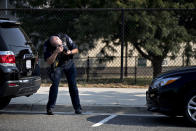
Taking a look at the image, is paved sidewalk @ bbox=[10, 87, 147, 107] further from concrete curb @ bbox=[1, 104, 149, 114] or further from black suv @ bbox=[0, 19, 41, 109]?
black suv @ bbox=[0, 19, 41, 109]

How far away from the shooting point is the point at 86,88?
10688 mm

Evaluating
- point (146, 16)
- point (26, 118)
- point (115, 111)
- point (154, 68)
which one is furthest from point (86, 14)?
point (26, 118)

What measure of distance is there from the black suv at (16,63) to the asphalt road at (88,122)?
1.74 feet

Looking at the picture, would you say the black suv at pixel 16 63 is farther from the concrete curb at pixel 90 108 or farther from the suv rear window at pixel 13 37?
the concrete curb at pixel 90 108

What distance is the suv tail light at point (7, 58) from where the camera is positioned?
19.8 ft

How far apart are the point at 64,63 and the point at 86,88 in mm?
3873

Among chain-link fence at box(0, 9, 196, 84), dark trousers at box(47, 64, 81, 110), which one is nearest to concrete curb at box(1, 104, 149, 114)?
dark trousers at box(47, 64, 81, 110)

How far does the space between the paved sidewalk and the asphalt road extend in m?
0.64

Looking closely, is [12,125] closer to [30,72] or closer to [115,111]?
[30,72]

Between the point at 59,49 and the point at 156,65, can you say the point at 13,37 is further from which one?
the point at 156,65

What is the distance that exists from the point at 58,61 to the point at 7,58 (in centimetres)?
113

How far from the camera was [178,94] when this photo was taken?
5906 mm

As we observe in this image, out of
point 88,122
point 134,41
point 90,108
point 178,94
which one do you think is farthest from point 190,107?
point 134,41

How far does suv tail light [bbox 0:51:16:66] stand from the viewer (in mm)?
6043
